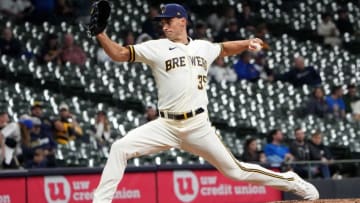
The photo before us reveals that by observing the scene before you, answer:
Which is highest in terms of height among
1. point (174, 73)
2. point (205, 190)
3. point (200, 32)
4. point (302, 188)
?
point (200, 32)

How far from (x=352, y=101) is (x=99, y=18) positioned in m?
9.67

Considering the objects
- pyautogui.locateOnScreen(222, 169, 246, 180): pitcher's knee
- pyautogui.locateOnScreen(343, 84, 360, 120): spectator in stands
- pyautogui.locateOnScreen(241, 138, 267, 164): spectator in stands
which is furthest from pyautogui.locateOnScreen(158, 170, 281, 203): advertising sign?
pyautogui.locateOnScreen(343, 84, 360, 120): spectator in stands

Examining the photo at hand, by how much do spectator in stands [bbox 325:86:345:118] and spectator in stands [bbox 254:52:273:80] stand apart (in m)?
1.23

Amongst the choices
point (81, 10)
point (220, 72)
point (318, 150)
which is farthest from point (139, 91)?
point (318, 150)

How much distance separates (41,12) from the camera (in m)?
16.3

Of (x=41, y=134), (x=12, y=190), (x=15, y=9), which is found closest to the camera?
(x=12, y=190)

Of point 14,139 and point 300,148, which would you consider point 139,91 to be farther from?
point 14,139

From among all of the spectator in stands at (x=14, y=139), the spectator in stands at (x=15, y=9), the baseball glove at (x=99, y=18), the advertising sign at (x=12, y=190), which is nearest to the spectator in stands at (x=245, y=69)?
the spectator in stands at (x=15, y=9)

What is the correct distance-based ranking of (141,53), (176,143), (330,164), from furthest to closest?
(330,164), (176,143), (141,53)

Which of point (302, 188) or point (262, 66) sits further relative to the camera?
point (262, 66)

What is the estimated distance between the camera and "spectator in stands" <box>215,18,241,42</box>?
1767 cm

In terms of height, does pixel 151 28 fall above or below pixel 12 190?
above

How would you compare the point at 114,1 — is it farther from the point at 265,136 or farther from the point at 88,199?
the point at 88,199

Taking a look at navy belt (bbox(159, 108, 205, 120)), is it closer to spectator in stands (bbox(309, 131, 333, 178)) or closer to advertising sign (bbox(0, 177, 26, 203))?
advertising sign (bbox(0, 177, 26, 203))
